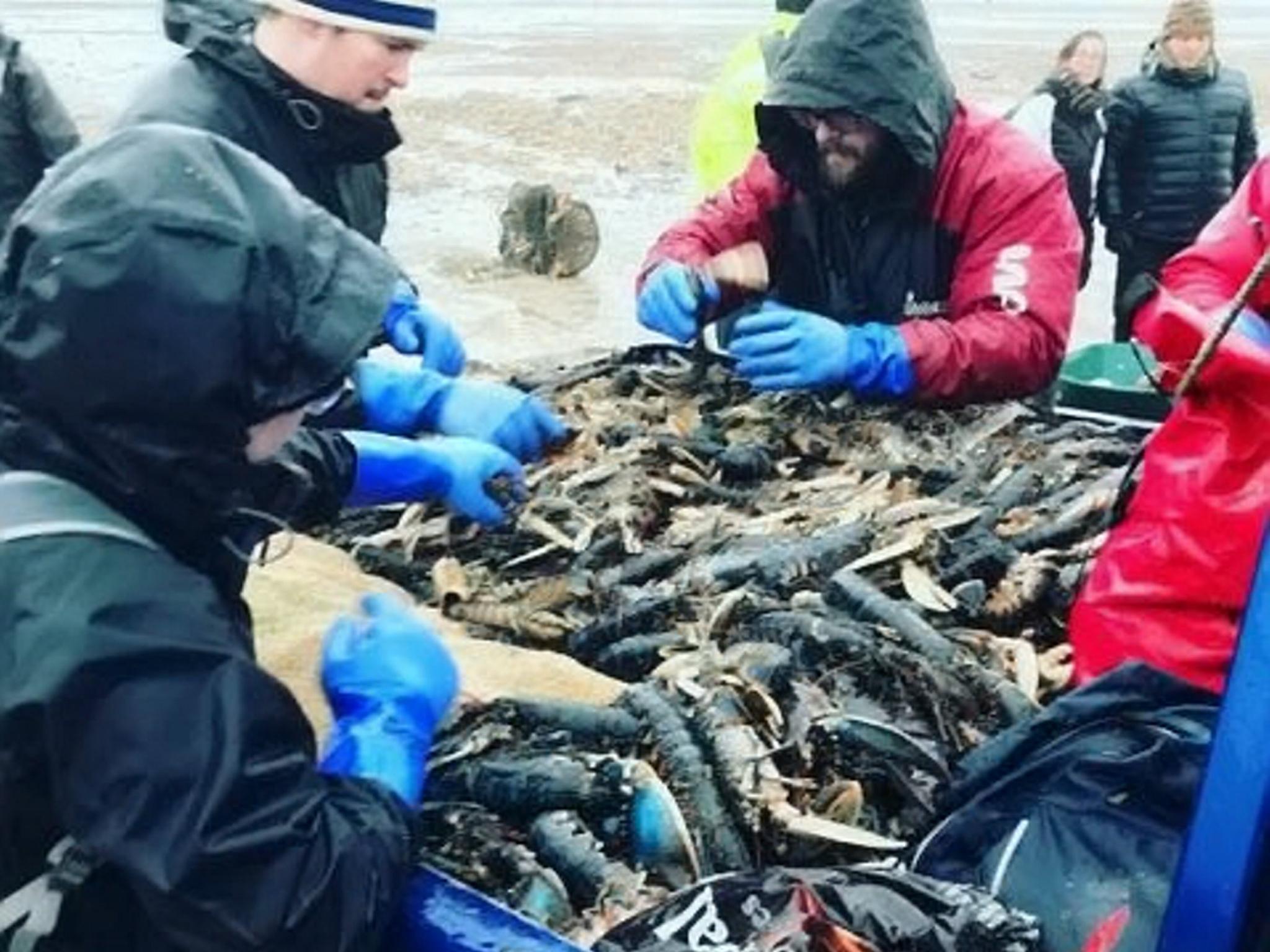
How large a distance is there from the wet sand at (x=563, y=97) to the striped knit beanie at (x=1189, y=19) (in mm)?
1944

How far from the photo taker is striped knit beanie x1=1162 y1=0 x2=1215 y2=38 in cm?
736

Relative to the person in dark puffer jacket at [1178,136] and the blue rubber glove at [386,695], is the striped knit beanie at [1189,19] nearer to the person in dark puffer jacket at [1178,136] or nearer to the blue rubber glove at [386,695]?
the person in dark puffer jacket at [1178,136]

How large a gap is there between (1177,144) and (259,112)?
4754mm

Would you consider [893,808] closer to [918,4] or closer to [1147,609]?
[1147,609]

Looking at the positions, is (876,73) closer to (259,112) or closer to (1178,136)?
(259,112)

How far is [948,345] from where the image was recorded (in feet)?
13.7

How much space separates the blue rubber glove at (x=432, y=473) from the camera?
334cm

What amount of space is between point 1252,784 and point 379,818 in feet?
3.10

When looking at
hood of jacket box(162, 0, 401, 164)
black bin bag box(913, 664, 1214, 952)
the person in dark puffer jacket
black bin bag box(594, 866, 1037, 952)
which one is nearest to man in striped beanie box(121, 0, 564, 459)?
hood of jacket box(162, 0, 401, 164)

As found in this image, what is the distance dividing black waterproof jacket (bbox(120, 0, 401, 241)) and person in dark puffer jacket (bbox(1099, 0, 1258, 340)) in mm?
4279

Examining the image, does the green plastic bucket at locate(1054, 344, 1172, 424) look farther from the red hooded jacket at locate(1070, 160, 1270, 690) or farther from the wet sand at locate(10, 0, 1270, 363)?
the wet sand at locate(10, 0, 1270, 363)

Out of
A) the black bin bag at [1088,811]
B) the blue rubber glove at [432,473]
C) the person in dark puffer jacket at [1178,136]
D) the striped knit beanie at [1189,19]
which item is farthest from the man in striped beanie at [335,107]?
the striped knit beanie at [1189,19]

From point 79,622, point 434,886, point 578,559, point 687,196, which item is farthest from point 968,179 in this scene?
point 687,196

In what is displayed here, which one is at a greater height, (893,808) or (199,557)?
(199,557)
